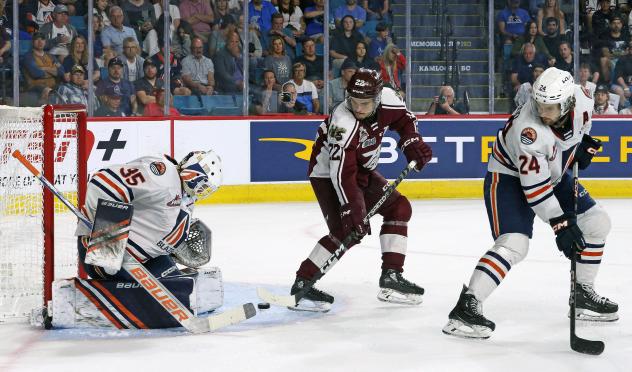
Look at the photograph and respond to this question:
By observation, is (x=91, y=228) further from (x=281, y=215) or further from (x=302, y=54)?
(x=302, y=54)

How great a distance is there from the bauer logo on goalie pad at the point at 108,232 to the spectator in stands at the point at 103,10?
→ 480cm

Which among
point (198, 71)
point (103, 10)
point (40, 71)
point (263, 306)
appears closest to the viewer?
point (263, 306)

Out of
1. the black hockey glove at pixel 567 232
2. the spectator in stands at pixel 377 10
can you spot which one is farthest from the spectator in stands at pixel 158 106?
the black hockey glove at pixel 567 232

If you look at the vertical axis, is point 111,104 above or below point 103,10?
below

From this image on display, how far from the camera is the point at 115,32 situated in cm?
867

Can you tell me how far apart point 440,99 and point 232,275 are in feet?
13.9

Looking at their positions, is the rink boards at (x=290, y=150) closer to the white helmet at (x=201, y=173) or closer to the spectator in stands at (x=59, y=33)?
the spectator in stands at (x=59, y=33)

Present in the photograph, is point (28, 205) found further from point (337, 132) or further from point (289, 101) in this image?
point (289, 101)

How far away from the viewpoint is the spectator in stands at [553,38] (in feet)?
31.3

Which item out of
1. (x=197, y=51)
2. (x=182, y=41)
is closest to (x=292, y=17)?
(x=197, y=51)

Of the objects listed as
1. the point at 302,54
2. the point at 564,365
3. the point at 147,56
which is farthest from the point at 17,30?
the point at 564,365

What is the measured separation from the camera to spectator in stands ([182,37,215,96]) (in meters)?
8.84

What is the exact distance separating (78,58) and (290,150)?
1.90m

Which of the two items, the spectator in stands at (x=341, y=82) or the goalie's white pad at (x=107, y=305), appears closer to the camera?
the goalie's white pad at (x=107, y=305)
